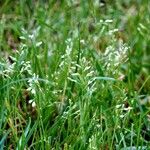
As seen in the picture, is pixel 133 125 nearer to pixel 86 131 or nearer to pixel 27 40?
pixel 86 131

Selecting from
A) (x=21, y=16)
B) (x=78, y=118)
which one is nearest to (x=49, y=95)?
(x=78, y=118)

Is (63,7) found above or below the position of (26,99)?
above

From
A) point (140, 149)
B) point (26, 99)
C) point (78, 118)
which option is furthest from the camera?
point (26, 99)

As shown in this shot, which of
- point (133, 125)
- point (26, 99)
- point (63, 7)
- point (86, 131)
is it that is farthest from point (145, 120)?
point (63, 7)

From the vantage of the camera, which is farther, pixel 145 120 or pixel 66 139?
pixel 145 120

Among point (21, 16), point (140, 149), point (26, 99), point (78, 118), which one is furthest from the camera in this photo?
point (21, 16)

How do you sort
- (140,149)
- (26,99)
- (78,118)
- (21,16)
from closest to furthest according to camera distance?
(140,149) < (78,118) < (26,99) < (21,16)

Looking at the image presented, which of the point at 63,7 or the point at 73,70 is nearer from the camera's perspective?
the point at 73,70

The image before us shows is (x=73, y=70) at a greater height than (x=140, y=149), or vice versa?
(x=73, y=70)

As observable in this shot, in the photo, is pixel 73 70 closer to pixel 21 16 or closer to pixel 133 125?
pixel 133 125
